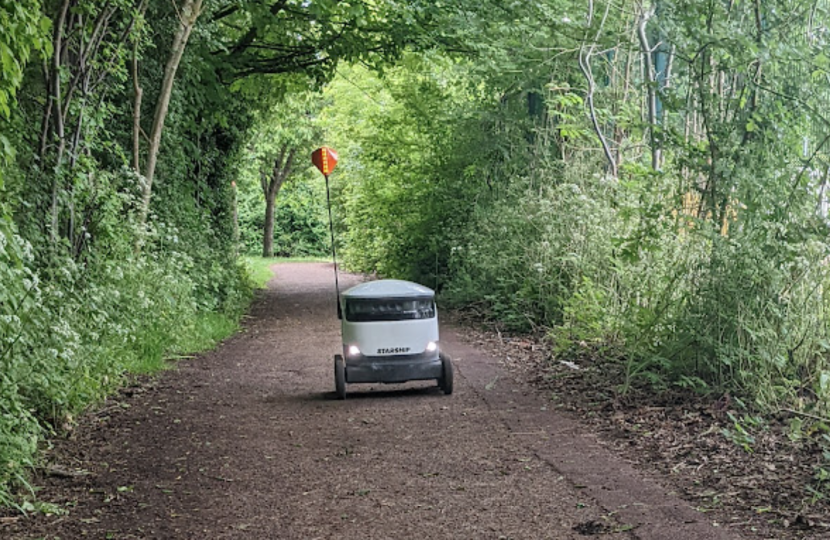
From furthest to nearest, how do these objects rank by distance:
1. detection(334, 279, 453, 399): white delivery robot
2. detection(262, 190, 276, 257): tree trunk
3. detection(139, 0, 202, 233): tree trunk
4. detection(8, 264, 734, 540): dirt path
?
detection(262, 190, 276, 257): tree trunk → detection(139, 0, 202, 233): tree trunk → detection(334, 279, 453, 399): white delivery robot → detection(8, 264, 734, 540): dirt path

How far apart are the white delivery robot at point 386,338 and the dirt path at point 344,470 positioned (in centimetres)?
29

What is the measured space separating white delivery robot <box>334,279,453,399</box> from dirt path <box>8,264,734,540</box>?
0.29 meters

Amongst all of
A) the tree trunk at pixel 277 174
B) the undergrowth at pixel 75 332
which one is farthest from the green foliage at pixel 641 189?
the tree trunk at pixel 277 174

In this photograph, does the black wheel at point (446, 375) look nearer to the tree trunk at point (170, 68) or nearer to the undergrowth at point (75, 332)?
the undergrowth at point (75, 332)

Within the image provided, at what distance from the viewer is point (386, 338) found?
8555 mm

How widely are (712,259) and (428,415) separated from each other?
9.16 feet

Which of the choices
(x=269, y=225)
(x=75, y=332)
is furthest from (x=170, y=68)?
(x=269, y=225)

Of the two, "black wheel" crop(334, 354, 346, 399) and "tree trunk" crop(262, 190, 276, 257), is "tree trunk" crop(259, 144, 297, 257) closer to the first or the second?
"tree trunk" crop(262, 190, 276, 257)

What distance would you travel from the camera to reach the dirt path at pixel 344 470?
5023 millimetres

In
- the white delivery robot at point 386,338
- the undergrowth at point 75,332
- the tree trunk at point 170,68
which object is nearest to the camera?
the undergrowth at point 75,332

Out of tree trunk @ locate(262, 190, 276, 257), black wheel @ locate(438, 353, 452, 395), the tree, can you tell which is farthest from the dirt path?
tree trunk @ locate(262, 190, 276, 257)

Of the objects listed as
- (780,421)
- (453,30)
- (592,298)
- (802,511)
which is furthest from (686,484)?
(453,30)

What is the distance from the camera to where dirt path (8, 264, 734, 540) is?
198 inches

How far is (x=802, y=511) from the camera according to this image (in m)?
4.94
